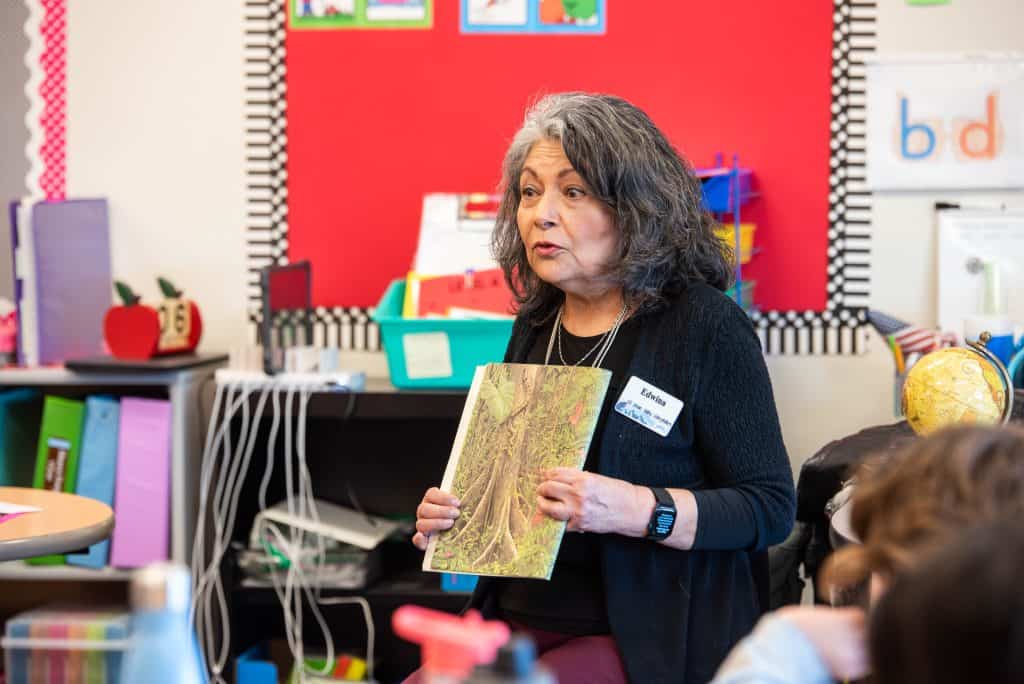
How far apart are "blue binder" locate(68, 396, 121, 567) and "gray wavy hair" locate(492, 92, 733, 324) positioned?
1525 millimetres

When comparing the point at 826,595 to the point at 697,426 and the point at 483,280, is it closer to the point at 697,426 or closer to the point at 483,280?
the point at 697,426

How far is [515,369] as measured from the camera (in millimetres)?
1653

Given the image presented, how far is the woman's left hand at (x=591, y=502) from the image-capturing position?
151 centimetres

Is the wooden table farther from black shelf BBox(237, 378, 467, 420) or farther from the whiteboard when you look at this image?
the whiteboard

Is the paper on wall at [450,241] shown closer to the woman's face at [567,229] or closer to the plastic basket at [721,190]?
the plastic basket at [721,190]

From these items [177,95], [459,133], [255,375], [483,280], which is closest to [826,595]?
[483,280]

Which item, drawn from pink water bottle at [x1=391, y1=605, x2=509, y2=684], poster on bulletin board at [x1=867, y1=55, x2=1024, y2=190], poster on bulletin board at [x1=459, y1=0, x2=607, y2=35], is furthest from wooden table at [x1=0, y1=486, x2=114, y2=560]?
poster on bulletin board at [x1=867, y1=55, x2=1024, y2=190]

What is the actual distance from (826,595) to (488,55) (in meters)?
2.17

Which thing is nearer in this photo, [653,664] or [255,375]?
[653,664]

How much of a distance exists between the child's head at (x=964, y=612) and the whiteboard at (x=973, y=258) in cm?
245

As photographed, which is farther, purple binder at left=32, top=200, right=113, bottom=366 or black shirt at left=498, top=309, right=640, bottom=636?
purple binder at left=32, top=200, right=113, bottom=366

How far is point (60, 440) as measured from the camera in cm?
291

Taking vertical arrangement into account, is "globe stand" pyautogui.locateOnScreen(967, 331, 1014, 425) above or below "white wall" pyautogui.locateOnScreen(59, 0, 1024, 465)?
below

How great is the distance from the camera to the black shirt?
1.60m
